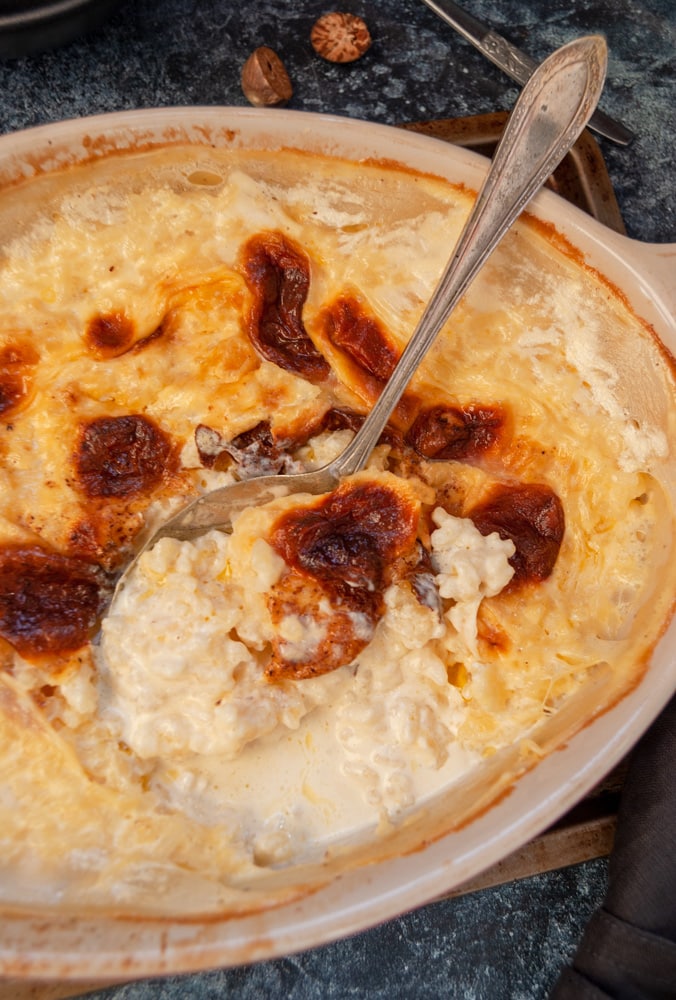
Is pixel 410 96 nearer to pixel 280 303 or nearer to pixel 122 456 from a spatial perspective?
pixel 280 303

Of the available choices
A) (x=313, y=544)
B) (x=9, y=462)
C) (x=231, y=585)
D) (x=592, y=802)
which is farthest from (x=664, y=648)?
(x=9, y=462)

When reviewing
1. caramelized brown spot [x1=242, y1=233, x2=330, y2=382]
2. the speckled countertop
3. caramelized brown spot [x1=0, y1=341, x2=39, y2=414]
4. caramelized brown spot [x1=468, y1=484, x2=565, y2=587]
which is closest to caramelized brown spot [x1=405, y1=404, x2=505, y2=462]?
caramelized brown spot [x1=468, y1=484, x2=565, y2=587]

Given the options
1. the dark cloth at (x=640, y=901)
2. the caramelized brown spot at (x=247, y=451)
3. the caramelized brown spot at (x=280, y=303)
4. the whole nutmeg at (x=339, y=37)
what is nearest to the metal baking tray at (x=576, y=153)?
the whole nutmeg at (x=339, y=37)

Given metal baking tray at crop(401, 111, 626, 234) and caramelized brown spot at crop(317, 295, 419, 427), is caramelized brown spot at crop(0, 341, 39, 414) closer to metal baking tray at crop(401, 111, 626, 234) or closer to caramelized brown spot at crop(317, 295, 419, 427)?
caramelized brown spot at crop(317, 295, 419, 427)

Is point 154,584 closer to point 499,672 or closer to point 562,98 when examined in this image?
point 499,672

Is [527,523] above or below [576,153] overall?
below

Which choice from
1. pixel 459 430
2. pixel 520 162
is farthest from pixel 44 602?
pixel 520 162

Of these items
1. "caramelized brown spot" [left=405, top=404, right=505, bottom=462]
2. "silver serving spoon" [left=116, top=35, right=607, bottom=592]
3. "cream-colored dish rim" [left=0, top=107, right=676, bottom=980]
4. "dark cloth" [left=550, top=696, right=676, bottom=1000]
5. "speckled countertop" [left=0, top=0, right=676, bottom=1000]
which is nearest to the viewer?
"cream-colored dish rim" [left=0, top=107, right=676, bottom=980]
